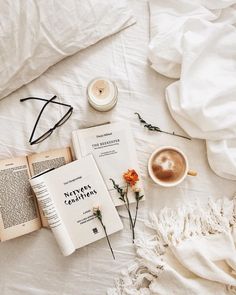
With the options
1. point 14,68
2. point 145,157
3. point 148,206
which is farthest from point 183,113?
point 14,68

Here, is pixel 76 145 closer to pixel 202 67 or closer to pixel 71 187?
pixel 71 187

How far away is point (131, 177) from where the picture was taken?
0.93 meters

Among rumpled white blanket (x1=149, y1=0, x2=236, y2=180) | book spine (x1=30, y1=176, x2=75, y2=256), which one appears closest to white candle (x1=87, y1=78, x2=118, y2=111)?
rumpled white blanket (x1=149, y1=0, x2=236, y2=180)

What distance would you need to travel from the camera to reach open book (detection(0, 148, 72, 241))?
35.6 inches

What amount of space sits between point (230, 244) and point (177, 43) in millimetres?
539

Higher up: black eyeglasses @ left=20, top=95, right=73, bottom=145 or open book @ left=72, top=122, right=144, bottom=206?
black eyeglasses @ left=20, top=95, right=73, bottom=145

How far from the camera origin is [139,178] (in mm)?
963

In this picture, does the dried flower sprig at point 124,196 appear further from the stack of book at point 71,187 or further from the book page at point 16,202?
the book page at point 16,202

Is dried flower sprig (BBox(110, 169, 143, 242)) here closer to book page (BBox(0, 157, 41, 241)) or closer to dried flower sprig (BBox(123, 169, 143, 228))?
dried flower sprig (BBox(123, 169, 143, 228))

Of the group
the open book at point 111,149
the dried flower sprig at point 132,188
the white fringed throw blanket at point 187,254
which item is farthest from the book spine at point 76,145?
the white fringed throw blanket at point 187,254

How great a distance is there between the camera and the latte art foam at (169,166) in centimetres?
95

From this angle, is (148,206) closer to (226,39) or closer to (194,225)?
(194,225)

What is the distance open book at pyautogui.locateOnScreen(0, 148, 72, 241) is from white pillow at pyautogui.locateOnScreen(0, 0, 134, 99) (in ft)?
0.64

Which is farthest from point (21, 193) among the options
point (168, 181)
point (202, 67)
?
point (202, 67)
